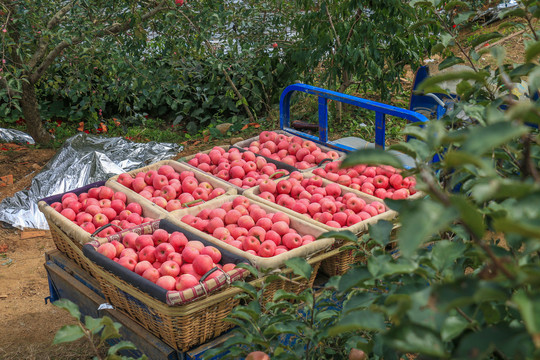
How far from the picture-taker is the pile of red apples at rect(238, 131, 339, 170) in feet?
12.5

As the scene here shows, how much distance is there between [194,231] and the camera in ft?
9.26

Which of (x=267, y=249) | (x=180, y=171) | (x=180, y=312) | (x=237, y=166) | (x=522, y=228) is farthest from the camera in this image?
(x=180, y=171)

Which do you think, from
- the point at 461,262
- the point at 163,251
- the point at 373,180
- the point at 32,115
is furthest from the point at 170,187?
the point at 32,115

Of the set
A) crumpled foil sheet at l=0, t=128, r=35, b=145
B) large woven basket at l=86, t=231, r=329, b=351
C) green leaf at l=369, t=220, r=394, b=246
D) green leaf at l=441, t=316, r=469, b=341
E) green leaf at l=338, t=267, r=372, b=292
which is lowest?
crumpled foil sheet at l=0, t=128, r=35, b=145

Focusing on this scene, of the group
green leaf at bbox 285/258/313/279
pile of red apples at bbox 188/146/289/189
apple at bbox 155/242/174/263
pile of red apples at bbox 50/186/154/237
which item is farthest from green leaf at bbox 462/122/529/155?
pile of red apples at bbox 188/146/289/189

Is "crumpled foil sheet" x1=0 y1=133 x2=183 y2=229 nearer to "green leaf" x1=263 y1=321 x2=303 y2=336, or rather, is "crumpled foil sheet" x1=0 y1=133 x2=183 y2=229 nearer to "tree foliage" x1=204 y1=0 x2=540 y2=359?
"green leaf" x1=263 y1=321 x2=303 y2=336

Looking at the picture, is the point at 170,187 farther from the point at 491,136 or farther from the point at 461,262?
→ the point at 491,136

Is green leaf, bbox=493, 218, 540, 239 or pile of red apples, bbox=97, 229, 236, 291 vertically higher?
green leaf, bbox=493, 218, 540, 239

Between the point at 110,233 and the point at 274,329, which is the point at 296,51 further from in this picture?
the point at 274,329

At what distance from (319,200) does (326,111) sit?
104cm

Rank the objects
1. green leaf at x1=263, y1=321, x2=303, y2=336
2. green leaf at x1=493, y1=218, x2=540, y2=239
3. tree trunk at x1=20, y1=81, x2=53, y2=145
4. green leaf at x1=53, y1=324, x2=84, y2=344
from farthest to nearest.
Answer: tree trunk at x1=20, y1=81, x2=53, y2=145 < green leaf at x1=263, y1=321, x2=303, y2=336 < green leaf at x1=53, y1=324, x2=84, y2=344 < green leaf at x1=493, y1=218, x2=540, y2=239

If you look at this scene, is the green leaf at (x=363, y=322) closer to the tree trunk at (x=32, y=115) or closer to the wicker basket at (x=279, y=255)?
the wicker basket at (x=279, y=255)

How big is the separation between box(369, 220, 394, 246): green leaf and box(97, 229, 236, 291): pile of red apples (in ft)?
4.25

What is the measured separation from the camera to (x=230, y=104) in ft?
21.5
